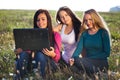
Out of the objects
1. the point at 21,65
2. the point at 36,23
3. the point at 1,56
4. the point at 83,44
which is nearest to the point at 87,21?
the point at 83,44

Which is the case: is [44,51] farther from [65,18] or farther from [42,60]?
[65,18]

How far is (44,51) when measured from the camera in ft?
13.9

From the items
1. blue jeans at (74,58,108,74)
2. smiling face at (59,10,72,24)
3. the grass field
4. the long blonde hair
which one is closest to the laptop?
the grass field

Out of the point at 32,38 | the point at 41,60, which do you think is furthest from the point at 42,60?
the point at 32,38

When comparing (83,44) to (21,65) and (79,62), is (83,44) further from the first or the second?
(21,65)

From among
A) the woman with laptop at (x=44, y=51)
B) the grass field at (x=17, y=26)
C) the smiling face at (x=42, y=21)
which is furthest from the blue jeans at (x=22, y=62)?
the smiling face at (x=42, y=21)

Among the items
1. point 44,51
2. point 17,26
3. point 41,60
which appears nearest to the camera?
point 41,60

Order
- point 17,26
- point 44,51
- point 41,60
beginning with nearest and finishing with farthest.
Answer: point 41,60 → point 44,51 → point 17,26

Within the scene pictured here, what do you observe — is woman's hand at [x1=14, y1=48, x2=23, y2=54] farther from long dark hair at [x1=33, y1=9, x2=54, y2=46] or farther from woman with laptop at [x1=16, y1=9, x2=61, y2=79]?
long dark hair at [x1=33, y1=9, x2=54, y2=46]

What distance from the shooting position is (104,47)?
164 inches

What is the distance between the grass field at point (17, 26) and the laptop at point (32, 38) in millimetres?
138

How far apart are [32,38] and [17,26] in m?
0.30

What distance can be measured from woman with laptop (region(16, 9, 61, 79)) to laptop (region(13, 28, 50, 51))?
6 centimetres

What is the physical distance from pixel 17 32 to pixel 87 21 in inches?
30.8
